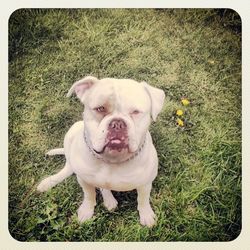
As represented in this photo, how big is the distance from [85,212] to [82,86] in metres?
0.56

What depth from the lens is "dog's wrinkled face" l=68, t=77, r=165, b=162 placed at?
7.95 ft

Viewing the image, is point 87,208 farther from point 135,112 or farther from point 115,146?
point 135,112

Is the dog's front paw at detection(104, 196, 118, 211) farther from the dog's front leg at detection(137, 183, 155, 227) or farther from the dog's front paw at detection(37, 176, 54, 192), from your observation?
the dog's front paw at detection(37, 176, 54, 192)

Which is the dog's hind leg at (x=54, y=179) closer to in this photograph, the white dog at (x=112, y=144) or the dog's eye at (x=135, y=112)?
the white dog at (x=112, y=144)

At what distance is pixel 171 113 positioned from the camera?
269 centimetres

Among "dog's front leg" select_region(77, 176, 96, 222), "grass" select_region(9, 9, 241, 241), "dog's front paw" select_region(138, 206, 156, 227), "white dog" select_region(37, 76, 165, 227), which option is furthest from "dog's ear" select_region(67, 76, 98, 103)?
"dog's front paw" select_region(138, 206, 156, 227)

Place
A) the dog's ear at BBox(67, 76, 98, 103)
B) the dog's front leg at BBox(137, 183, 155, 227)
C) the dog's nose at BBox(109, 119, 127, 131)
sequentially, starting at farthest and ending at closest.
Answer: the dog's front leg at BBox(137, 183, 155, 227) < the dog's ear at BBox(67, 76, 98, 103) < the dog's nose at BBox(109, 119, 127, 131)

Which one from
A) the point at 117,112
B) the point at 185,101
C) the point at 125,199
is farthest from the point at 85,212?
the point at 185,101

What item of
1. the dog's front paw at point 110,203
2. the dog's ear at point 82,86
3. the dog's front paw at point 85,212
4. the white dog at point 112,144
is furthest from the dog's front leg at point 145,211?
the dog's ear at point 82,86

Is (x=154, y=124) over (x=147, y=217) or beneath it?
over

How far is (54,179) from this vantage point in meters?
2.67

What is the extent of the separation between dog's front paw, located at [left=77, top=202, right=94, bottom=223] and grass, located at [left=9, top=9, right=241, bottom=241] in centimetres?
3
